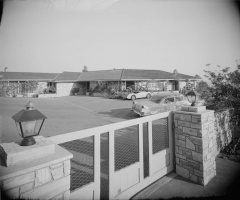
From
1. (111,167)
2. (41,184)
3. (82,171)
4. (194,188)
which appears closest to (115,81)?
(82,171)

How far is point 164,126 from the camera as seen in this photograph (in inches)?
155

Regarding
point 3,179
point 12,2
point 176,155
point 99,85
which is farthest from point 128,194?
point 99,85

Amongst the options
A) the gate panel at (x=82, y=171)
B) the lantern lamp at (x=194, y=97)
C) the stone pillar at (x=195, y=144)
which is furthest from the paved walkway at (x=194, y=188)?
the lantern lamp at (x=194, y=97)

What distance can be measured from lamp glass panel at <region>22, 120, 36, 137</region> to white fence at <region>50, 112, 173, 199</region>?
52 centimetres

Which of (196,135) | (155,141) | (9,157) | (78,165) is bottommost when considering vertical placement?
(78,165)

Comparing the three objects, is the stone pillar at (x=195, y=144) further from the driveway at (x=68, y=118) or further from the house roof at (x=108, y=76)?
the house roof at (x=108, y=76)

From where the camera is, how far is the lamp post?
1.66 meters

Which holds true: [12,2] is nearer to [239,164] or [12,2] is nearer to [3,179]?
[3,179]

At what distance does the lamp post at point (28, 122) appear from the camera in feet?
5.45

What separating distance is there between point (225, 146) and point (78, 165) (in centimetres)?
500

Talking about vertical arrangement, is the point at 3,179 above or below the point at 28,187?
above

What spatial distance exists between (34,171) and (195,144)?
10.9ft

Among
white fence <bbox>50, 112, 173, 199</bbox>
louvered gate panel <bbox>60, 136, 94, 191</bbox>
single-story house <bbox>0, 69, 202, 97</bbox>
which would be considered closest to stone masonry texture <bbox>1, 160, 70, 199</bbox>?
white fence <bbox>50, 112, 173, 199</bbox>

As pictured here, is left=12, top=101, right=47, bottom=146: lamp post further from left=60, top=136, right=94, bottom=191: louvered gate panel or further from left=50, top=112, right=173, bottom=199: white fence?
left=60, top=136, right=94, bottom=191: louvered gate panel
